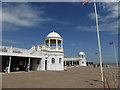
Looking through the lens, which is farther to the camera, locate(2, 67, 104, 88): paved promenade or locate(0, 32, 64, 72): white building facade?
locate(0, 32, 64, 72): white building facade

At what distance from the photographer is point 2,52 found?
51.6 feet

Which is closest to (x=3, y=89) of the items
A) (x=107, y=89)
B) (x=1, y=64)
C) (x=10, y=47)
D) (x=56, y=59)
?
(x=107, y=89)

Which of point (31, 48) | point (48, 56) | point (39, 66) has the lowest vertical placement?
point (39, 66)

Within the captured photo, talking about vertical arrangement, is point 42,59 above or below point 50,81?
above

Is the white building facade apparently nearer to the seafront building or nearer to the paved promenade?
the seafront building

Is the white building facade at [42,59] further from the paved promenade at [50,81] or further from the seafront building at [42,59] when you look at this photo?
the paved promenade at [50,81]

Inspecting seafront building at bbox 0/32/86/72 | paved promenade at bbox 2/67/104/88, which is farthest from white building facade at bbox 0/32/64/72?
paved promenade at bbox 2/67/104/88

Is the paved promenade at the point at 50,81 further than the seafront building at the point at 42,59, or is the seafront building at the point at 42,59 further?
the seafront building at the point at 42,59

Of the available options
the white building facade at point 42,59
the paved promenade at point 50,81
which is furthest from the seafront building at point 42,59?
the paved promenade at point 50,81

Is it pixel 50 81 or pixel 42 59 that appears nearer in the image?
pixel 50 81

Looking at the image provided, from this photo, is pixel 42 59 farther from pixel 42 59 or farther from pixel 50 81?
pixel 50 81

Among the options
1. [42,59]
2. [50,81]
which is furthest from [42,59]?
[50,81]

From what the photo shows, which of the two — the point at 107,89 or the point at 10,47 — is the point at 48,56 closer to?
the point at 10,47

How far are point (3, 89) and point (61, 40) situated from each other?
65.2 ft
